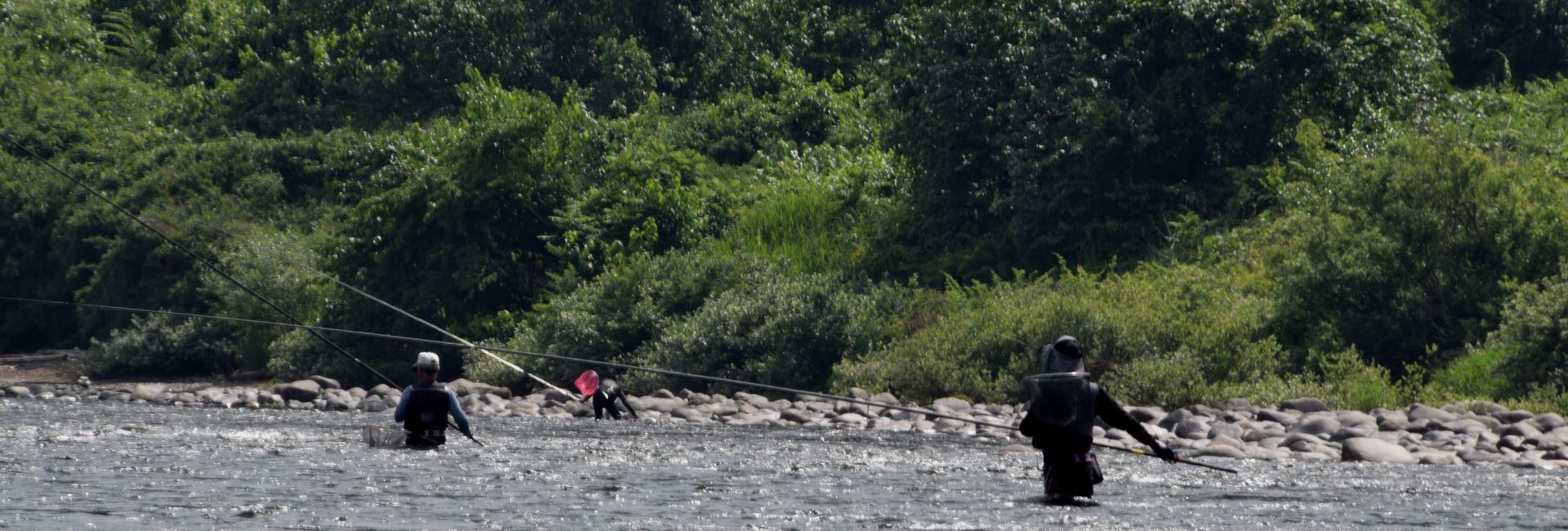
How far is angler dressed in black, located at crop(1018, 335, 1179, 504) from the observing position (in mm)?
10352

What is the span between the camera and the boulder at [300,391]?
24.6 m

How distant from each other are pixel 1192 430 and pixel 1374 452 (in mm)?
2530

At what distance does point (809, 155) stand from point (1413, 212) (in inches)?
572

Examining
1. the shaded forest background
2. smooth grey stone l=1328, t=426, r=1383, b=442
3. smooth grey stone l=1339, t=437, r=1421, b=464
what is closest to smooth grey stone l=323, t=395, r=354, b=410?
the shaded forest background

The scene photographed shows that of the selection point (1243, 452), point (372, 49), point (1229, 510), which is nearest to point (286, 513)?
point (1229, 510)

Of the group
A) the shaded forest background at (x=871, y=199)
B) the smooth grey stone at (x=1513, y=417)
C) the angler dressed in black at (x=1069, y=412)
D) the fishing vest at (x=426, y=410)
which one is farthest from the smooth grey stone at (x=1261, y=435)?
the fishing vest at (x=426, y=410)

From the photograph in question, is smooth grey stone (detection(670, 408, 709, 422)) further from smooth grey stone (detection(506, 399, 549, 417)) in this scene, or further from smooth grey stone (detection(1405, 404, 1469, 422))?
smooth grey stone (detection(1405, 404, 1469, 422))

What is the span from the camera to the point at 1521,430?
15.8 meters

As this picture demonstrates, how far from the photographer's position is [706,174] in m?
31.8

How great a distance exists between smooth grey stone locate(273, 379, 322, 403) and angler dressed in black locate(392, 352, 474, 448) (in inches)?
390

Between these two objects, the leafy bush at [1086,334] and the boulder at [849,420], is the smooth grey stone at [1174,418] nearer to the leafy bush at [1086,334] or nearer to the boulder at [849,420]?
the leafy bush at [1086,334]

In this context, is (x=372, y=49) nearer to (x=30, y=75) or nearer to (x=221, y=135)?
(x=221, y=135)

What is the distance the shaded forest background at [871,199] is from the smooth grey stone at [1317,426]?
7.28 feet

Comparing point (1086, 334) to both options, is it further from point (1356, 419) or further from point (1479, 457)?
point (1479, 457)
